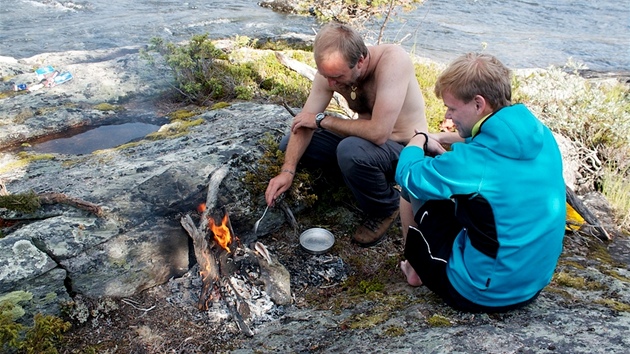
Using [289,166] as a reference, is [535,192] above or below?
above

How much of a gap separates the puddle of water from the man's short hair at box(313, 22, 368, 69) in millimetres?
3237

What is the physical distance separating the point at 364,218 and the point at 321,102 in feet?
4.01

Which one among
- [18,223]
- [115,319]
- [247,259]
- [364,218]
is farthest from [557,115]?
[18,223]

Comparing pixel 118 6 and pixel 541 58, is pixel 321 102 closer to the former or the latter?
pixel 541 58

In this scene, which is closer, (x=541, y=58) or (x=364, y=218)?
(x=364, y=218)

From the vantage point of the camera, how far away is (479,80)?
8.84 feet

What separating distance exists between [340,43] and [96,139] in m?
3.81

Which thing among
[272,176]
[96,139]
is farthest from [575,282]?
[96,139]

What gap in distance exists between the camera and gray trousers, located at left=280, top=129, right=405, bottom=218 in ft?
13.2

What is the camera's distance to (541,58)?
12.2 m

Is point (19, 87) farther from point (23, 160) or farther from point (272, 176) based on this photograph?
point (272, 176)

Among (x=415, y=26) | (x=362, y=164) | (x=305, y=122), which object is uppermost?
(x=305, y=122)

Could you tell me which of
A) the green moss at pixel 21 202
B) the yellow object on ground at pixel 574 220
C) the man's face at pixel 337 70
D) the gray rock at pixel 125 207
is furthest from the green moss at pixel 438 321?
the green moss at pixel 21 202

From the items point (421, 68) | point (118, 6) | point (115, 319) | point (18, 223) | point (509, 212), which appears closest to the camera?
point (509, 212)
